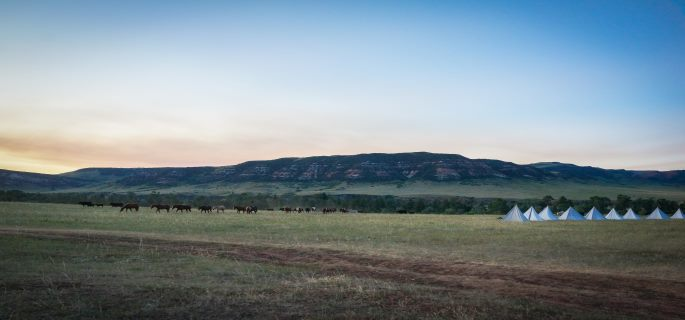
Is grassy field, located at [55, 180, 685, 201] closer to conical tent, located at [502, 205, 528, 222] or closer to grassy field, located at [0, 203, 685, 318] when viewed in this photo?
conical tent, located at [502, 205, 528, 222]

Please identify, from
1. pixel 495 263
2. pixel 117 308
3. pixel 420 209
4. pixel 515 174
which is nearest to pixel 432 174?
pixel 515 174

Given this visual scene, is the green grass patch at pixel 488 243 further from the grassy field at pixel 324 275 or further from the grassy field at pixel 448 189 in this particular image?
the grassy field at pixel 448 189

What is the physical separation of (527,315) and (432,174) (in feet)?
606

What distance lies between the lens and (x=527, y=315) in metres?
11.1

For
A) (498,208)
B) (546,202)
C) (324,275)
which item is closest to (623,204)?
(546,202)

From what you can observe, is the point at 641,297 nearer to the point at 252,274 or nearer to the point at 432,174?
the point at 252,274

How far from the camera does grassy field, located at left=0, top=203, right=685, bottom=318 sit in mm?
11320

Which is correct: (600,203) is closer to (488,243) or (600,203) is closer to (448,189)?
(488,243)

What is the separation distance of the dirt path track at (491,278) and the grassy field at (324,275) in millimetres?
64

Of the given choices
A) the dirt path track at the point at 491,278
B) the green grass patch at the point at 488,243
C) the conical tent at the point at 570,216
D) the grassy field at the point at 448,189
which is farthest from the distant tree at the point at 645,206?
the dirt path track at the point at 491,278

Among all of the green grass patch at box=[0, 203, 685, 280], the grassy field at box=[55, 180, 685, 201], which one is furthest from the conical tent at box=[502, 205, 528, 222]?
the grassy field at box=[55, 180, 685, 201]

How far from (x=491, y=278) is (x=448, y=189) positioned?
149859 mm

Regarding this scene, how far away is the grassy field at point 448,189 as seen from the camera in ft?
501

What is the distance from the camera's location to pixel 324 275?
1683 centimetres
